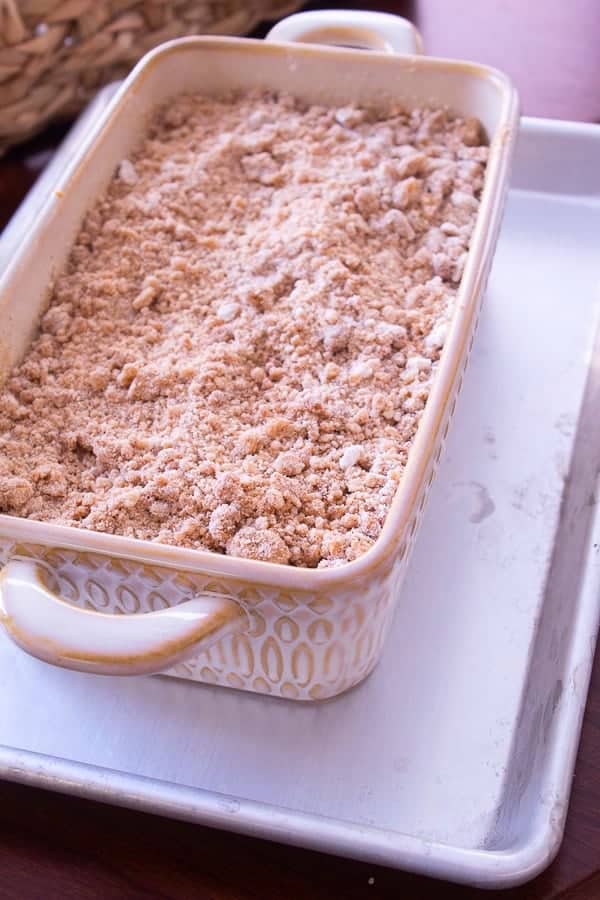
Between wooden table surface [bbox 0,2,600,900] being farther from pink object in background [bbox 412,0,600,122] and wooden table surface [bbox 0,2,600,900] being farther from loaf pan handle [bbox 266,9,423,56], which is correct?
pink object in background [bbox 412,0,600,122]

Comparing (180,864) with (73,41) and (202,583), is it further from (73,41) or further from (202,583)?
(73,41)

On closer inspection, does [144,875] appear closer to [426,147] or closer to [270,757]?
[270,757]

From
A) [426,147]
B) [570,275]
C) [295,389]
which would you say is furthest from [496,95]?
[295,389]

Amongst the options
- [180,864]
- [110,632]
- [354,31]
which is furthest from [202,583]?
[354,31]

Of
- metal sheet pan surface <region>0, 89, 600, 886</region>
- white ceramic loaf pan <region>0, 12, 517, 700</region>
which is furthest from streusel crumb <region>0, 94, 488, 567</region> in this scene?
metal sheet pan surface <region>0, 89, 600, 886</region>

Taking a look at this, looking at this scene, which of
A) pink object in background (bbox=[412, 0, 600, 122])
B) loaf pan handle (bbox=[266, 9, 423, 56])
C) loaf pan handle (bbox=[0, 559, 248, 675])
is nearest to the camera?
loaf pan handle (bbox=[0, 559, 248, 675])

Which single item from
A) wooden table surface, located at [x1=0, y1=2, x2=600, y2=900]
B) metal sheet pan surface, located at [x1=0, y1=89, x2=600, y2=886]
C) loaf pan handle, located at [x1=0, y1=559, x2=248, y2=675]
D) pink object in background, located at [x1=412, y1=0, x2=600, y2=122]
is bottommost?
wooden table surface, located at [x1=0, y1=2, x2=600, y2=900]

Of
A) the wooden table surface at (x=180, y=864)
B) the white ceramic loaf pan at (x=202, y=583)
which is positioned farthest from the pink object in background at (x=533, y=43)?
the wooden table surface at (x=180, y=864)
